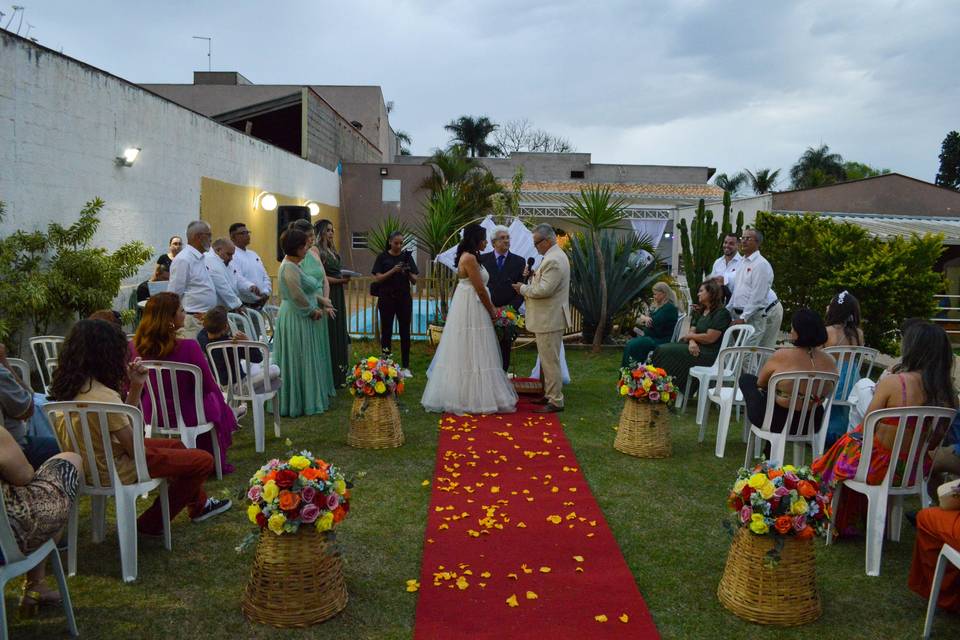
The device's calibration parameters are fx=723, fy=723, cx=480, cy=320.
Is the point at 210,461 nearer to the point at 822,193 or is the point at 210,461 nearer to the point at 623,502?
the point at 623,502

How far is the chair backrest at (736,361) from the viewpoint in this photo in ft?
20.3

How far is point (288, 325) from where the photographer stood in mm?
6941

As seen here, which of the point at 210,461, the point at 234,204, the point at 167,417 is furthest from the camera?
the point at 234,204

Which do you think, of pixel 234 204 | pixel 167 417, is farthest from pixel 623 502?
pixel 234 204

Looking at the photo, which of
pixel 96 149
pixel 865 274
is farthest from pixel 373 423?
pixel 865 274

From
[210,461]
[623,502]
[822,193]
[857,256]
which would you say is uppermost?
[822,193]

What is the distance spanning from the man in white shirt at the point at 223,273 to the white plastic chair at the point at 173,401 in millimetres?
2441

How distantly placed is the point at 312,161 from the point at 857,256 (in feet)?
47.8

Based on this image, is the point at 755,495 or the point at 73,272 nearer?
the point at 755,495

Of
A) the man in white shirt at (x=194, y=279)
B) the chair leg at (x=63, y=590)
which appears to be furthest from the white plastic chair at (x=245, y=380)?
the chair leg at (x=63, y=590)

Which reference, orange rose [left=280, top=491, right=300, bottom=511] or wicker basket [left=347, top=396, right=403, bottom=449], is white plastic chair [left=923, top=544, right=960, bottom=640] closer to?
orange rose [left=280, top=491, right=300, bottom=511]

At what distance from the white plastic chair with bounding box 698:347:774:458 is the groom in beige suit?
5.10ft

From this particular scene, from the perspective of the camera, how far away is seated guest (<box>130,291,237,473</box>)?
4551 millimetres

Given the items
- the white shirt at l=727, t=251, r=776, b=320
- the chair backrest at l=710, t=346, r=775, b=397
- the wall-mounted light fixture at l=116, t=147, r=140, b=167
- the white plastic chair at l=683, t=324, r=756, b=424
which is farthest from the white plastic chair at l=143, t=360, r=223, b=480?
the wall-mounted light fixture at l=116, t=147, r=140, b=167
